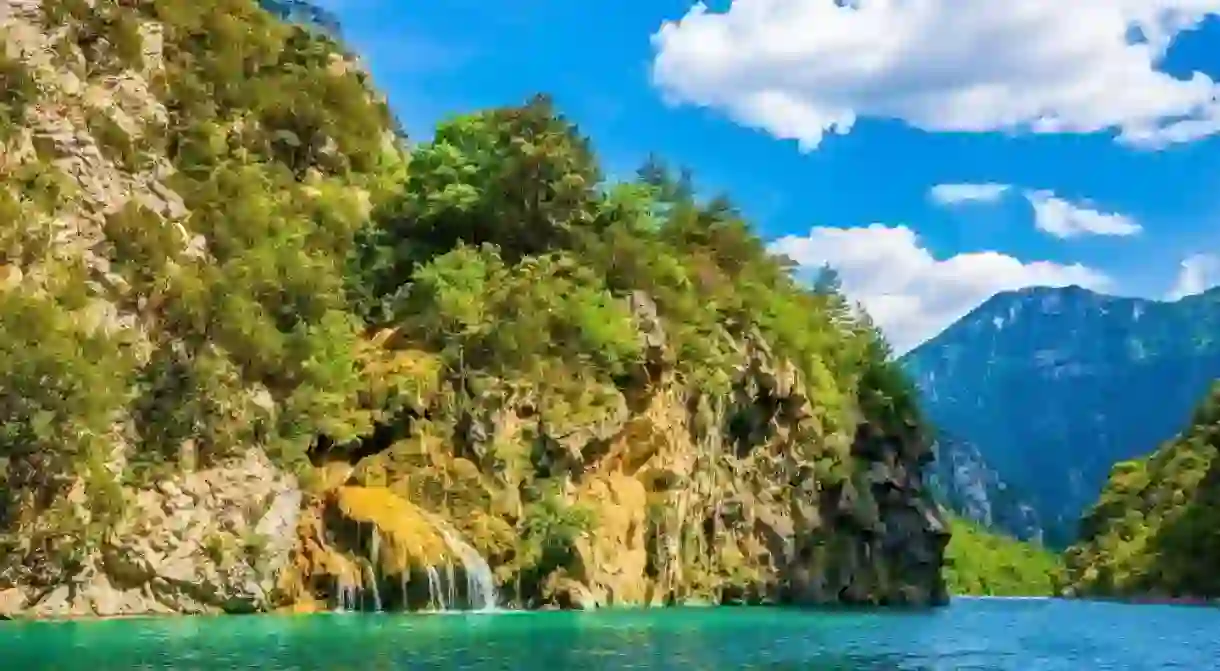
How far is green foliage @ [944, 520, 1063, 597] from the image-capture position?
144875mm

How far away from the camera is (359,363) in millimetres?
50281

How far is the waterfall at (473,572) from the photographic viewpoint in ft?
144

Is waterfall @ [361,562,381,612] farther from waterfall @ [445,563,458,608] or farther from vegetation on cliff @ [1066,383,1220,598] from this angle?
vegetation on cliff @ [1066,383,1220,598]

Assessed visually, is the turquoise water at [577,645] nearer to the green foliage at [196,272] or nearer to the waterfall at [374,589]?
the waterfall at [374,589]

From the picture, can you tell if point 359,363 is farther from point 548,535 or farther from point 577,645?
point 577,645

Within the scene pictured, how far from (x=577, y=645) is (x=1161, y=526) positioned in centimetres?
7886

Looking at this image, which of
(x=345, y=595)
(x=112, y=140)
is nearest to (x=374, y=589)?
(x=345, y=595)

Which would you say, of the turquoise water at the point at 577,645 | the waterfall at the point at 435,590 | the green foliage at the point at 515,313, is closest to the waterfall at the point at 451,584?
the waterfall at the point at 435,590

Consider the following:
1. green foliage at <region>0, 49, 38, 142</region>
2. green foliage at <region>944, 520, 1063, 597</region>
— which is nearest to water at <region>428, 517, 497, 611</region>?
green foliage at <region>0, 49, 38, 142</region>

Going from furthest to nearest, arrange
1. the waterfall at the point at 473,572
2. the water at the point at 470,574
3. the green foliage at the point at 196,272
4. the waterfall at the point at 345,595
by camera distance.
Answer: the waterfall at the point at 473,572
the water at the point at 470,574
the waterfall at the point at 345,595
the green foliage at the point at 196,272

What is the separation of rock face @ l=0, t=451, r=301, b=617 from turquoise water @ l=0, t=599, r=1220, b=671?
2527 mm

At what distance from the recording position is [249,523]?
4219 cm

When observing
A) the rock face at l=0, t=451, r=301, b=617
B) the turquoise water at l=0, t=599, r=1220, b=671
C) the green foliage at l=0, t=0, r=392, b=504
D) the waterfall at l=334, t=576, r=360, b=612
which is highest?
the green foliage at l=0, t=0, r=392, b=504

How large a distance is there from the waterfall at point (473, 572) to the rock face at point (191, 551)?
5.31 metres
